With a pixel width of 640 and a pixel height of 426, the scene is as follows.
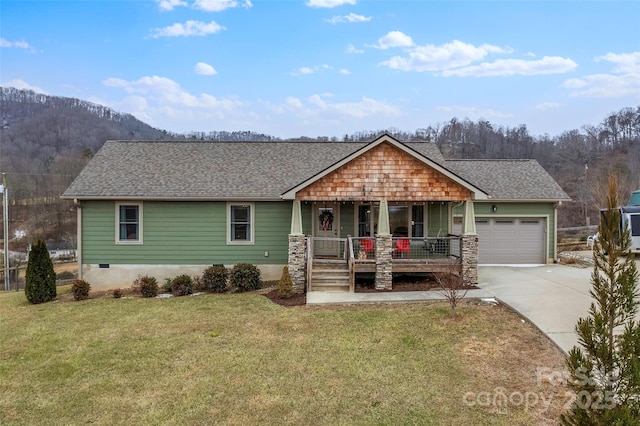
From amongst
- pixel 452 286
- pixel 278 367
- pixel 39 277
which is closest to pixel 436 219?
pixel 452 286

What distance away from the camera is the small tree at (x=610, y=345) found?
3.17 meters

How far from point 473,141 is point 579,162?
15.7 meters

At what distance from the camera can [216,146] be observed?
1683 cm

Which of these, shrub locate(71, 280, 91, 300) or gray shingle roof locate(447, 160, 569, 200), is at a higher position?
gray shingle roof locate(447, 160, 569, 200)

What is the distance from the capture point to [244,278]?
487 inches

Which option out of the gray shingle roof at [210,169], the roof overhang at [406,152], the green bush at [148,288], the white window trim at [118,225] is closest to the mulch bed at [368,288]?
the roof overhang at [406,152]

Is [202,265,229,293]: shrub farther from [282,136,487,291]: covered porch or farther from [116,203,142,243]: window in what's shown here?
[116,203,142,243]: window

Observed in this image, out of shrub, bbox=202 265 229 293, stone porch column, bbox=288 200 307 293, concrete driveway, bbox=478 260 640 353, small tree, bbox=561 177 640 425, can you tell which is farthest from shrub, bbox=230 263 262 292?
small tree, bbox=561 177 640 425

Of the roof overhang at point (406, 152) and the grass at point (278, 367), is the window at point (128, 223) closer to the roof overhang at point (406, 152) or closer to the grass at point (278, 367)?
the grass at point (278, 367)

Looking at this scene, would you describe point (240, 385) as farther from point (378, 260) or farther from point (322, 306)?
point (378, 260)

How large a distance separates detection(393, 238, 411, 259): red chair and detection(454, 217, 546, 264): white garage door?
5412mm

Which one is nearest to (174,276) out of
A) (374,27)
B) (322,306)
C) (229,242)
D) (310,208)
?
(229,242)

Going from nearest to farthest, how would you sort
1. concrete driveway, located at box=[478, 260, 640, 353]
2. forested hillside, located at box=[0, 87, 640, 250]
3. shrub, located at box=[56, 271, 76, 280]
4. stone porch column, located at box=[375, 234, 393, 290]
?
concrete driveway, located at box=[478, 260, 640, 353]
stone porch column, located at box=[375, 234, 393, 290]
shrub, located at box=[56, 271, 76, 280]
forested hillside, located at box=[0, 87, 640, 250]

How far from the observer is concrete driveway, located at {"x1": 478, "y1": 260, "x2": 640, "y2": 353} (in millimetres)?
7480
